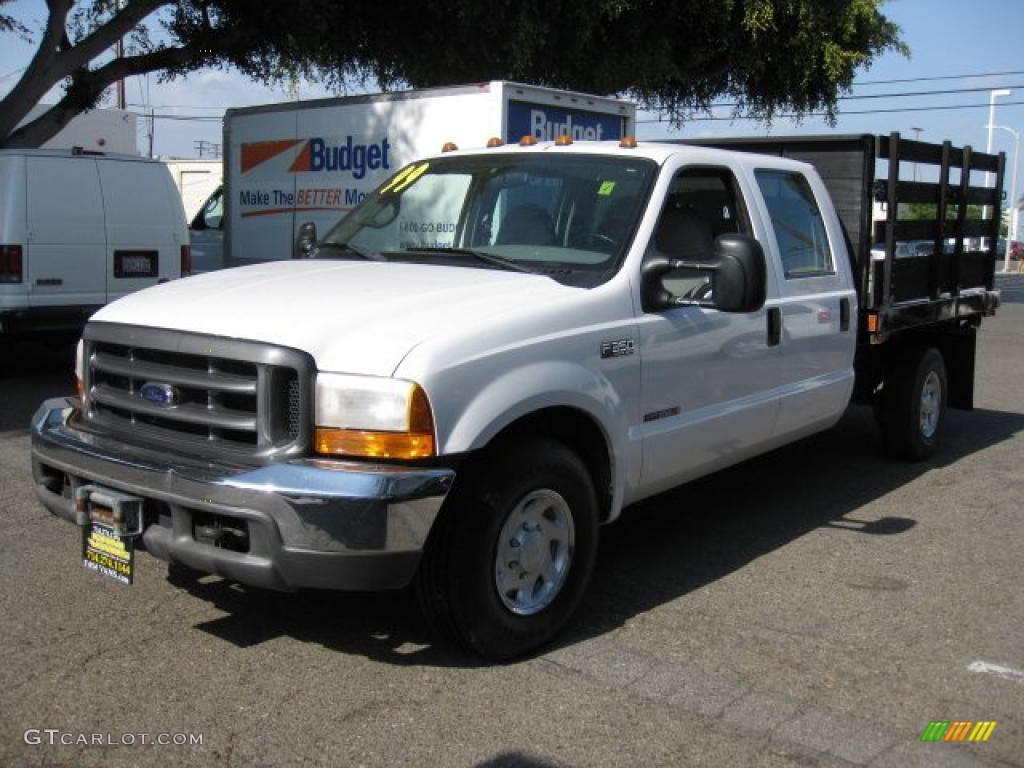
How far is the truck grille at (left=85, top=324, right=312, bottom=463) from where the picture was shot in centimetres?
378

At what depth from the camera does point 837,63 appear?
58.2ft

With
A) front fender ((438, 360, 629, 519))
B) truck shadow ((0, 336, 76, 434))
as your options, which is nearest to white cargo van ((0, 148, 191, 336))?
truck shadow ((0, 336, 76, 434))

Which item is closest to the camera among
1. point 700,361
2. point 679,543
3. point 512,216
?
point 700,361

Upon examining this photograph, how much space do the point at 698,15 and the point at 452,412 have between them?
14.2 meters

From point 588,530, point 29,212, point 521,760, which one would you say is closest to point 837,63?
point 29,212

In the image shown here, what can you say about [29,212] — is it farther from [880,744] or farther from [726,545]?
[880,744]

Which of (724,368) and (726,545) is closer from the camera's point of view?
(724,368)

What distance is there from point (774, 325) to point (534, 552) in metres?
1.97

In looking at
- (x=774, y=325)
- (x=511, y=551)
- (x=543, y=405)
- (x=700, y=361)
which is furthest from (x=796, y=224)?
(x=511, y=551)

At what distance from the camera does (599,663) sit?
4238 millimetres

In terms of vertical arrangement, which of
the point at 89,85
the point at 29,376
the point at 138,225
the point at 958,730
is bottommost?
the point at 958,730

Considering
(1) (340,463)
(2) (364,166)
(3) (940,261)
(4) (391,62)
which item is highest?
(4) (391,62)

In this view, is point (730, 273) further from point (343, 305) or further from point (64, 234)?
point (64, 234)

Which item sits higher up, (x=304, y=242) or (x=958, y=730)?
(x=304, y=242)
